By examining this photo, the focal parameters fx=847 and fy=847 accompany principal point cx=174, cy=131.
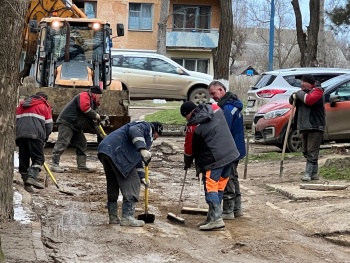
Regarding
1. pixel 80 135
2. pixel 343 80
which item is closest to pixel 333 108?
pixel 343 80

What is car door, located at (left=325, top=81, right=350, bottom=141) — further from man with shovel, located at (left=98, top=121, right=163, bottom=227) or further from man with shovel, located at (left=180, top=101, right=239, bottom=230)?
man with shovel, located at (left=98, top=121, right=163, bottom=227)

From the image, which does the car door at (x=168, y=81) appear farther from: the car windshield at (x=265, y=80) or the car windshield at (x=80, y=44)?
the car windshield at (x=80, y=44)

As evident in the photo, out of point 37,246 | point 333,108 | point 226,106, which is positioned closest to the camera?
point 37,246

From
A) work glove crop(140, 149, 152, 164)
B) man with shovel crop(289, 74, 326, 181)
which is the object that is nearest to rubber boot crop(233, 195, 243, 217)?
work glove crop(140, 149, 152, 164)

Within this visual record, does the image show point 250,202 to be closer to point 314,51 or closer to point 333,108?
point 333,108

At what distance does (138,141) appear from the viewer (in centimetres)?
970

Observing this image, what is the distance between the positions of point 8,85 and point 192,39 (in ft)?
131

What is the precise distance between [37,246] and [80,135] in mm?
7243

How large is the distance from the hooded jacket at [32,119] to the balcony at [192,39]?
3660cm

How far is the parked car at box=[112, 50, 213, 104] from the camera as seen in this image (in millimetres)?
28312

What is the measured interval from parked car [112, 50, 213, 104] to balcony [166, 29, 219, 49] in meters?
20.3

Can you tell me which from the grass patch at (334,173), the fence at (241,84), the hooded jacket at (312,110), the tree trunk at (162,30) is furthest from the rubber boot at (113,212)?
the fence at (241,84)

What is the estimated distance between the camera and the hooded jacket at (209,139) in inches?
394

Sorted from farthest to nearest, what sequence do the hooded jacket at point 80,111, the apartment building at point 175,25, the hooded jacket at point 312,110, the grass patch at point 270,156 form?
the apartment building at point 175,25 < the grass patch at point 270,156 < the hooded jacket at point 80,111 < the hooded jacket at point 312,110
